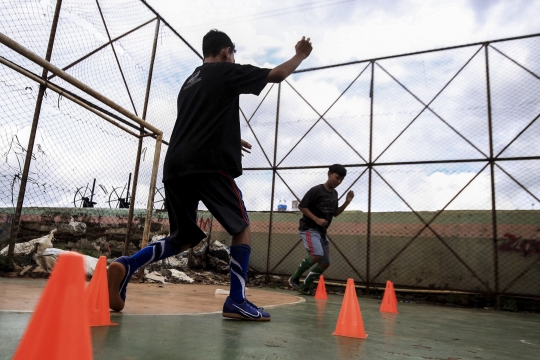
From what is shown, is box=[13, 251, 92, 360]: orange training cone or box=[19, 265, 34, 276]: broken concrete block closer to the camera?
box=[13, 251, 92, 360]: orange training cone

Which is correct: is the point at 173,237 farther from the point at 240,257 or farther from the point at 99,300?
the point at 99,300

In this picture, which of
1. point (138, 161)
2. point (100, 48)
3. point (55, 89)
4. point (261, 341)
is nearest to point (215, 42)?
point (261, 341)

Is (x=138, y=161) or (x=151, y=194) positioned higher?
(x=138, y=161)

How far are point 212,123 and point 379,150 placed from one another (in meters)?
5.05

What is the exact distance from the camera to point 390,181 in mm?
6613

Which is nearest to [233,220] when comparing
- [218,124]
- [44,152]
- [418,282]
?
[218,124]

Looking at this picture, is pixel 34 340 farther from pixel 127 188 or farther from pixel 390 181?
pixel 390 181

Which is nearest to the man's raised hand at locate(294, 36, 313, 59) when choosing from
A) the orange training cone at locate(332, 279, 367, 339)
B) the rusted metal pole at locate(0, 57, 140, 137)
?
the orange training cone at locate(332, 279, 367, 339)

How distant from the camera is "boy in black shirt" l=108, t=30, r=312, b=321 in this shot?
230cm

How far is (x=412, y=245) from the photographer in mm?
6707

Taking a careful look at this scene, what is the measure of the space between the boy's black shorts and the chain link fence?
102 inches

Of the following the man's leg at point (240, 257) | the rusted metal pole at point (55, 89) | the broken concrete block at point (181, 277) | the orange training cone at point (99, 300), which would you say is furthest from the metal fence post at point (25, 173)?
the man's leg at point (240, 257)

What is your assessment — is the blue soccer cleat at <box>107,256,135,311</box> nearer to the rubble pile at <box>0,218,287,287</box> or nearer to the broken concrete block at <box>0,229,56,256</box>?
the rubble pile at <box>0,218,287,287</box>

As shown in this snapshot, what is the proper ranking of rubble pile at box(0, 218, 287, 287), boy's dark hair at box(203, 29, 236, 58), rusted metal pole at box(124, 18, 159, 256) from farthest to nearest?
rusted metal pole at box(124, 18, 159, 256), rubble pile at box(0, 218, 287, 287), boy's dark hair at box(203, 29, 236, 58)
